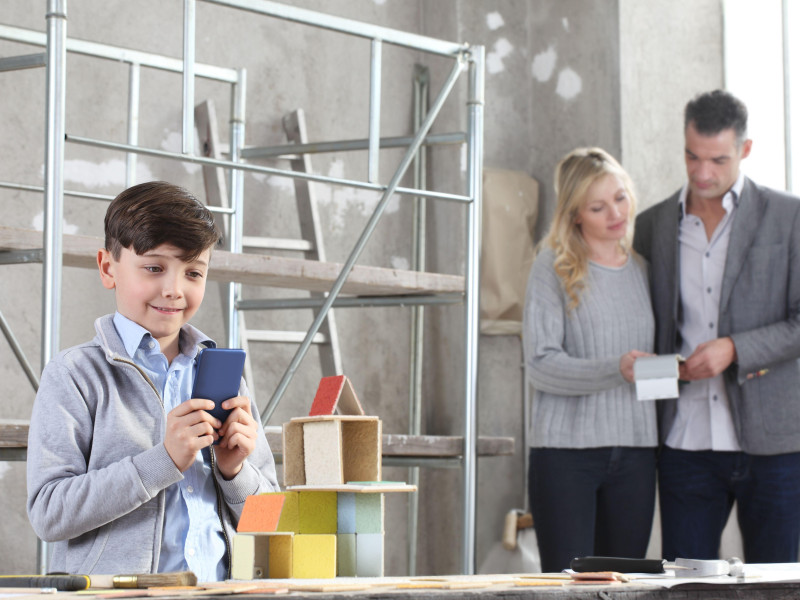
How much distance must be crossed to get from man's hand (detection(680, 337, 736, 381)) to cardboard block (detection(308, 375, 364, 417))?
1.34 metres

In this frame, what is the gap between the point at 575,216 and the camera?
2.93 m

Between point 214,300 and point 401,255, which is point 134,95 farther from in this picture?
point 401,255

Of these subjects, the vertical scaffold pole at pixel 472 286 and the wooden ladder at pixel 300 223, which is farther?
the wooden ladder at pixel 300 223

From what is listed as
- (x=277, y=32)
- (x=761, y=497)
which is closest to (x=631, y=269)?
(x=761, y=497)

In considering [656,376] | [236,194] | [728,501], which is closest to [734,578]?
[656,376]

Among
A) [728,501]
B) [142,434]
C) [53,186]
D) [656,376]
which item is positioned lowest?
[728,501]

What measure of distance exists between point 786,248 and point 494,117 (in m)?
1.85

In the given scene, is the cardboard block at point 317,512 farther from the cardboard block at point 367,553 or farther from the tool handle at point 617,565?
the tool handle at point 617,565

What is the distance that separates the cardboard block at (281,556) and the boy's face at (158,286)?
38cm

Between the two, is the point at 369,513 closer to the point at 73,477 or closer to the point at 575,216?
the point at 73,477

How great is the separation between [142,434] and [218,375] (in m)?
0.19

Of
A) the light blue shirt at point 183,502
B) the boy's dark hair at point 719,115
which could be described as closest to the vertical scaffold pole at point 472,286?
the boy's dark hair at point 719,115

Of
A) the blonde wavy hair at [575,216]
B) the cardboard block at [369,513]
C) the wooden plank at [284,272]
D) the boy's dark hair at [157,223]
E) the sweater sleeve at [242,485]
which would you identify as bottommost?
the cardboard block at [369,513]

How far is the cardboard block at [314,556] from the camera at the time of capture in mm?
1355
